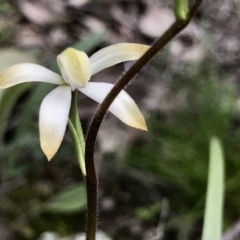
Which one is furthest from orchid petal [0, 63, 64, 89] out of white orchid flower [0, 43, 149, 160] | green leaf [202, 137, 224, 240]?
green leaf [202, 137, 224, 240]

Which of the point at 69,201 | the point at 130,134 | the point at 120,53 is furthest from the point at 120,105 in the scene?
the point at 130,134

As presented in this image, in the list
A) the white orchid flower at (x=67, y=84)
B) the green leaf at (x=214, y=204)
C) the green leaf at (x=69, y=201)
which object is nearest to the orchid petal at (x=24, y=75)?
the white orchid flower at (x=67, y=84)

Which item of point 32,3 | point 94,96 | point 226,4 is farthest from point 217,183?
point 32,3

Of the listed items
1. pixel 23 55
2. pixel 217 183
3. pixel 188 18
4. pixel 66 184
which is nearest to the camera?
pixel 188 18

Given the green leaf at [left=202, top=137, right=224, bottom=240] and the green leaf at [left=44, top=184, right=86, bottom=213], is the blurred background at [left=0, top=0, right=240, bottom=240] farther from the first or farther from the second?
the green leaf at [left=202, top=137, right=224, bottom=240]

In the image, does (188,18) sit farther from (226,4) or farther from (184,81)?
(226,4)

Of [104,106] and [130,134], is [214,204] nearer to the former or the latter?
[104,106]
